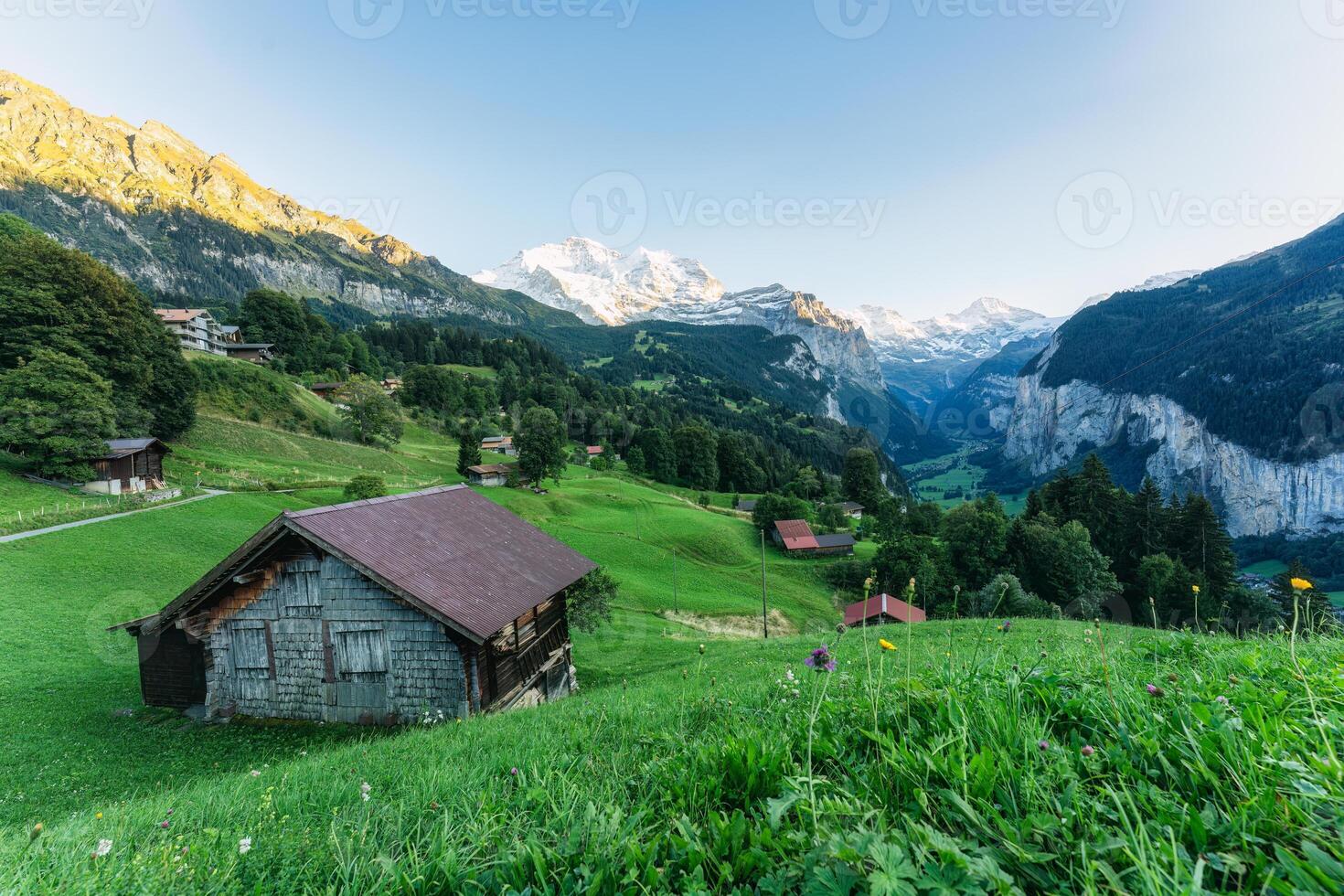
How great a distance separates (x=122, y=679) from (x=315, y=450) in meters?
47.1

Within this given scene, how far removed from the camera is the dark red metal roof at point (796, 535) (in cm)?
6588

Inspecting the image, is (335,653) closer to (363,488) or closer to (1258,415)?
(363,488)

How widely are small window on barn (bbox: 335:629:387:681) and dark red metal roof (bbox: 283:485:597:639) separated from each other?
1944mm

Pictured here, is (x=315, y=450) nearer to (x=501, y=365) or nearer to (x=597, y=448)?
(x=597, y=448)

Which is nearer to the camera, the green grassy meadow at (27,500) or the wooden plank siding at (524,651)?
the wooden plank siding at (524,651)

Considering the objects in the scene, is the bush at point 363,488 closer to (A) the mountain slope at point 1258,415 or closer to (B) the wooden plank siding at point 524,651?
(B) the wooden plank siding at point 524,651

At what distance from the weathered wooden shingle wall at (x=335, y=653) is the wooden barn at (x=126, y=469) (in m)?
29.9

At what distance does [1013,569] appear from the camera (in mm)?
57531

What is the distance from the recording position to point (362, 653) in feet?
43.1

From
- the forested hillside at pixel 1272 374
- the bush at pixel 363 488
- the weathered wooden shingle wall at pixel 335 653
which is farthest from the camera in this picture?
the forested hillside at pixel 1272 374

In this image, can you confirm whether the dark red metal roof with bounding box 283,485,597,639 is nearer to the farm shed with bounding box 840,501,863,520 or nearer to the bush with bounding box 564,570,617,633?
the bush with bounding box 564,570,617,633

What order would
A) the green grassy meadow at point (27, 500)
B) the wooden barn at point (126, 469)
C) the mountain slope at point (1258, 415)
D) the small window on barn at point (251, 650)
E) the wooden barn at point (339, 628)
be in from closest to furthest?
1. the wooden barn at point (339, 628)
2. the small window on barn at point (251, 650)
3. the green grassy meadow at point (27, 500)
4. the wooden barn at point (126, 469)
5. the mountain slope at point (1258, 415)

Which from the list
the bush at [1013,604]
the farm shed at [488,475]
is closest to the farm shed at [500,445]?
the farm shed at [488,475]

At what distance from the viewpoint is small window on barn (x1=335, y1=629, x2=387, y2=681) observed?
1308cm
